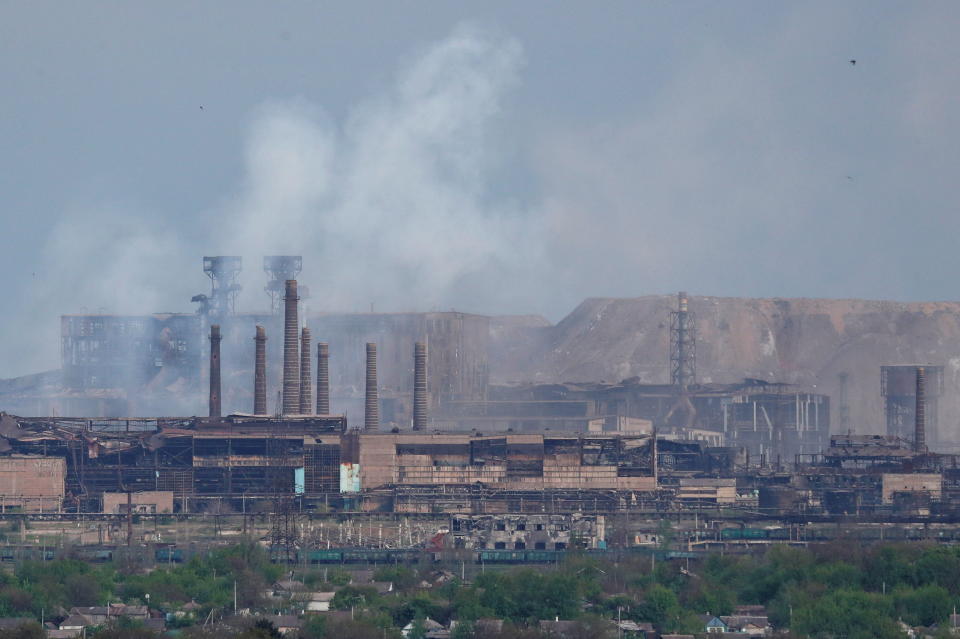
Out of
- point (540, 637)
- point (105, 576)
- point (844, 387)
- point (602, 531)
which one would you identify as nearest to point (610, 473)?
point (602, 531)

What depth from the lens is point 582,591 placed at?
60.3m

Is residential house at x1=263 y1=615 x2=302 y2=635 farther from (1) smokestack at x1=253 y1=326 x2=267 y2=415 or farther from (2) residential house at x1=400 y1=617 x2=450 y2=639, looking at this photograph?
(1) smokestack at x1=253 y1=326 x2=267 y2=415

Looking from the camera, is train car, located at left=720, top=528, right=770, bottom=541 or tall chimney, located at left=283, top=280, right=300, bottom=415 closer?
train car, located at left=720, top=528, right=770, bottom=541

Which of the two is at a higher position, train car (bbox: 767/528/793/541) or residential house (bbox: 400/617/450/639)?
train car (bbox: 767/528/793/541)

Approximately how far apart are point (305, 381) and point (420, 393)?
6.27m

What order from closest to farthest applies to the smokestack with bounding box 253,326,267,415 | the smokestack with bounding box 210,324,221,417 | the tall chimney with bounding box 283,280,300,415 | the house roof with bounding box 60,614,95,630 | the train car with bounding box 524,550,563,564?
the house roof with bounding box 60,614,95,630, the train car with bounding box 524,550,563,564, the tall chimney with bounding box 283,280,300,415, the smokestack with bounding box 253,326,267,415, the smokestack with bounding box 210,324,221,417

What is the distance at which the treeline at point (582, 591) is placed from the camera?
5203cm

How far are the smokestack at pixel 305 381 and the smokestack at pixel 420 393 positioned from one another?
565 centimetres

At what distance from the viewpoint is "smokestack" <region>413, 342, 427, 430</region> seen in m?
104

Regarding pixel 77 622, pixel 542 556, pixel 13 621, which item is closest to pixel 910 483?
pixel 542 556

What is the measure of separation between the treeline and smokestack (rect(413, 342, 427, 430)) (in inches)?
1286

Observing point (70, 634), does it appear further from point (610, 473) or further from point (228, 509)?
point (610, 473)

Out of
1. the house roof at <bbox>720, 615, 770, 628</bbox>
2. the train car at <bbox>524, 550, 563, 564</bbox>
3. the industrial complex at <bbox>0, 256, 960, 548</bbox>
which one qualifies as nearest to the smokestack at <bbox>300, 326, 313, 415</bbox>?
the industrial complex at <bbox>0, 256, 960, 548</bbox>

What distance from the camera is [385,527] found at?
85.9m
